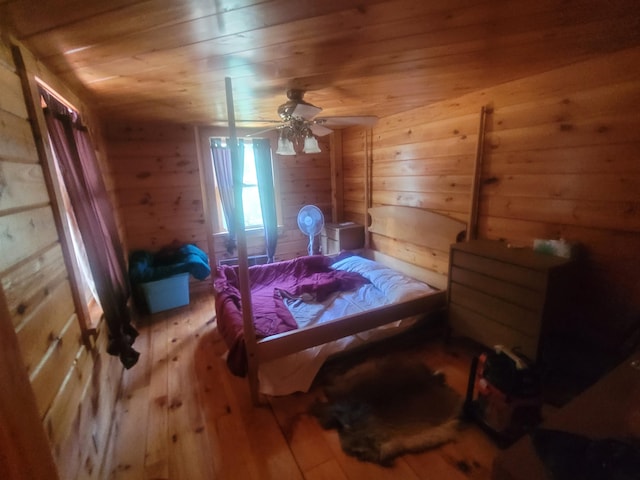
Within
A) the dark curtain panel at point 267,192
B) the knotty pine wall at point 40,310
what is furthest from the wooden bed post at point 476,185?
the knotty pine wall at point 40,310

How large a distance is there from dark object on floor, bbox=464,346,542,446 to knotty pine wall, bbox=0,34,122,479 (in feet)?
5.81

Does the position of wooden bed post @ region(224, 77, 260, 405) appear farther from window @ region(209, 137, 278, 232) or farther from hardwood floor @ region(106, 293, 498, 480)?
window @ region(209, 137, 278, 232)

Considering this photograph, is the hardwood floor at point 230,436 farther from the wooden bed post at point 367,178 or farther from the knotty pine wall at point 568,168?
the wooden bed post at point 367,178

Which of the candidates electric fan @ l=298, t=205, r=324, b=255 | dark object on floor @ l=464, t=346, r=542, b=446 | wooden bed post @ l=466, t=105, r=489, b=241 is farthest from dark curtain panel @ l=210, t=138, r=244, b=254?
dark object on floor @ l=464, t=346, r=542, b=446

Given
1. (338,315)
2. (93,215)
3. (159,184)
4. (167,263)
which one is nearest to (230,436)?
(338,315)

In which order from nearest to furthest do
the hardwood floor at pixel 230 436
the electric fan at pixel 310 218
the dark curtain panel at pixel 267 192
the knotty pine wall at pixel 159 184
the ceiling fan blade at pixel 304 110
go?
1. the hardwood floor at pixel 230 436
2. the ceiling fan blade at pixel 304 110
3. the knotty pine wall at pixel 159 184
4. the electric fan at pixel 310 218
5. the dark curtain panel at pixel 267 192

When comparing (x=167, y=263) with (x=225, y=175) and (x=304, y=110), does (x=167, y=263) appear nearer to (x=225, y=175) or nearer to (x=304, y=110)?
(x=225, y=175)

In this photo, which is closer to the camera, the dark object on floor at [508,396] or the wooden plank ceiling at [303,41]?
the wooden plank ceiling at [303,41]

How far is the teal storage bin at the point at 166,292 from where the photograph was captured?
304 cm

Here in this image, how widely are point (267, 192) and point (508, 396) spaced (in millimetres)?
3201

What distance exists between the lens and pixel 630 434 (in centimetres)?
97

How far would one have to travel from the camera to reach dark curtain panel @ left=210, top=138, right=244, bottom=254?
3562 mm

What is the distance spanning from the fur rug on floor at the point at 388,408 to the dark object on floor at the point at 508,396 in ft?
0.74

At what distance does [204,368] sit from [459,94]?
3.01m
